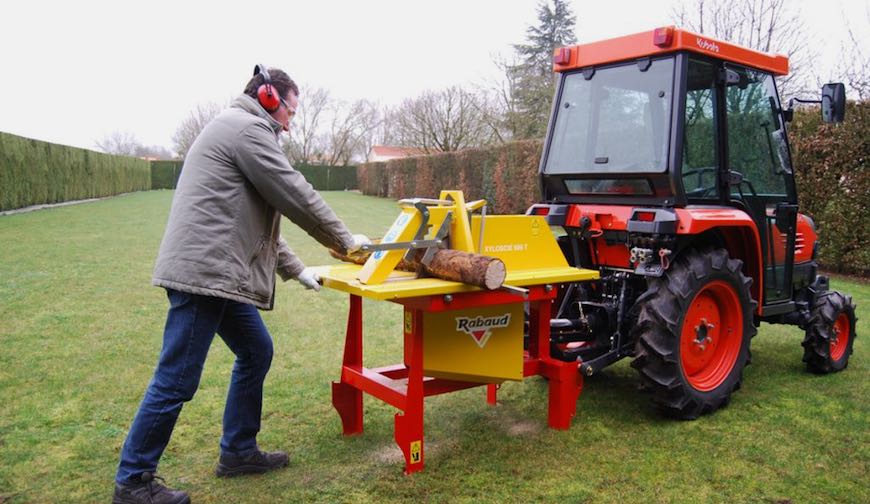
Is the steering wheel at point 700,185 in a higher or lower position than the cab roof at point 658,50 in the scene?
lower

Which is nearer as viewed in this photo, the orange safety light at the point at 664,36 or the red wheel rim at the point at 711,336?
the orange safety light at the point at 664,36

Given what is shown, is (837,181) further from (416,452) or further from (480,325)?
(416,452)

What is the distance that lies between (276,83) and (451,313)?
4.65ft

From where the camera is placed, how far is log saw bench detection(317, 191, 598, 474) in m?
3.33

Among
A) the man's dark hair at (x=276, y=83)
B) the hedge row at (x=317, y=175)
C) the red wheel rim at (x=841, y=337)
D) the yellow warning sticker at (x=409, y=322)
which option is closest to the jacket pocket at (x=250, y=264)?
the man's dark hair at (x=276, y=83)

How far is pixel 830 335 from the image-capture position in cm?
510

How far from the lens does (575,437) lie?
398 cm

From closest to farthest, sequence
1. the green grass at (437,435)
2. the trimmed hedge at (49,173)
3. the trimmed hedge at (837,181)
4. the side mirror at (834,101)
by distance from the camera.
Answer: the green grass at (437,435), the side mirror at (834,101), the trimmed hedge at (837,181), the trimmed hedge at (49,173)

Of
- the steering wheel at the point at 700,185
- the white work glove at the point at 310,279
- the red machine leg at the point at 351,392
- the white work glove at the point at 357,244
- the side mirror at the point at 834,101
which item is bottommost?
the red machine leg at the point at 351,392

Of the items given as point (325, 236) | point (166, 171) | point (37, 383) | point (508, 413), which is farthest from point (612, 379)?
point (166, 171)

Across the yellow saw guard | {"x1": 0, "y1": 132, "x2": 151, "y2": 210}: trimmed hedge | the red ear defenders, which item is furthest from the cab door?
{"x1": 0, "y1": 132, "x2": 151, "y2": 210}: trimmed hedge

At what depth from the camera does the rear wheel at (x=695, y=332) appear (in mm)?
3975

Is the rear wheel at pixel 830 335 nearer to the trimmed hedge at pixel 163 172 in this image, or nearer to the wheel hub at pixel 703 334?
the wheel hub at pixel 703 334

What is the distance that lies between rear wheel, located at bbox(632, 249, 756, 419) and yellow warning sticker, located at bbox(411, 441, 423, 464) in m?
1.40
